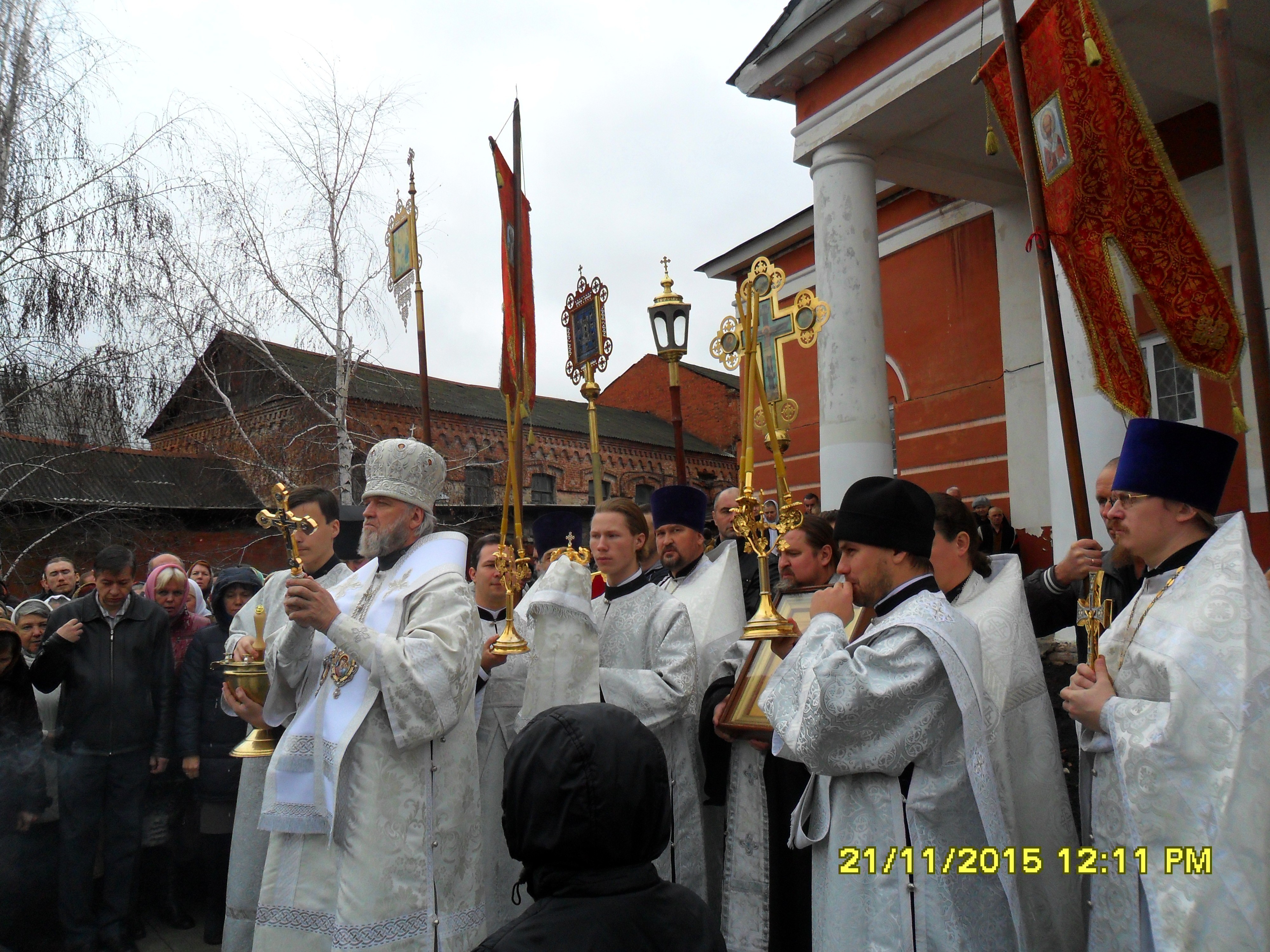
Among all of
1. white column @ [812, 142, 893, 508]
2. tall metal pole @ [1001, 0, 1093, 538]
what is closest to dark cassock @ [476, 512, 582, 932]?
tall metal pole @ [1001, 0, 1093, 538]

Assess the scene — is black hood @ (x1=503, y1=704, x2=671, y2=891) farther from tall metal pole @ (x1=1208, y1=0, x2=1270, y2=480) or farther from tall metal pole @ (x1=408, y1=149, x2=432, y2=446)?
tall metal pole @ (x1=408, y1=149, x2=432, y2=446)

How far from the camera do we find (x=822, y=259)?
8.84m

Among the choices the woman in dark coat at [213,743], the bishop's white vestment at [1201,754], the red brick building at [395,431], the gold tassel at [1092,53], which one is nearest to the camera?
the bishop's white vestment at [1201,754]

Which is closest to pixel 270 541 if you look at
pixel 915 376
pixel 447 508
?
pixel 447 508

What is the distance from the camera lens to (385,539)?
3576 mm

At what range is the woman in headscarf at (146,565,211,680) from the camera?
5.45 meters

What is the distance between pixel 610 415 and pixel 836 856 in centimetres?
3230

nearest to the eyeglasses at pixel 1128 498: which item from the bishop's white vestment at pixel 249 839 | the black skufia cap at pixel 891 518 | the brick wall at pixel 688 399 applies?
the black skufia cap at pixel 891 518

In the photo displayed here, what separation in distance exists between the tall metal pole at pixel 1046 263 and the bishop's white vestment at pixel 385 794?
7.35ft

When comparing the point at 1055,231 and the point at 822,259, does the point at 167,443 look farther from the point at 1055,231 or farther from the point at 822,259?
the point at 1055,231

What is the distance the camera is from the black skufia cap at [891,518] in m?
2.80

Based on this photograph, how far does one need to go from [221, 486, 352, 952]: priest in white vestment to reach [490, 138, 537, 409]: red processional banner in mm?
1110

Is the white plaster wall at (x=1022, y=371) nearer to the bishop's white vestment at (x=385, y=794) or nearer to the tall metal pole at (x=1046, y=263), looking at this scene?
the tall metal pole at (x=1046, y=263)
